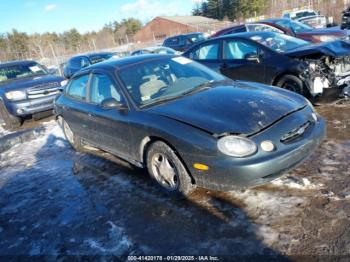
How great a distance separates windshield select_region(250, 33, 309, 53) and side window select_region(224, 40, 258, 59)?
20 centimetres

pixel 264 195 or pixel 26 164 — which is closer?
pixel 264 195

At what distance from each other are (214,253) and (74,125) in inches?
148

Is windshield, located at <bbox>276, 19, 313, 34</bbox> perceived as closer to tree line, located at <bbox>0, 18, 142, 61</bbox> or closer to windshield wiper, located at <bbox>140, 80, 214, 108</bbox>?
windshield wiper, located at <bbox>140, 80, 214, 108</bbox>

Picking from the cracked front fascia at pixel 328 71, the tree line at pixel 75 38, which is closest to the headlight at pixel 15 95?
the cracked front fascia at pixel 328 71

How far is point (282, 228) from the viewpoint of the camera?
312 centimetres

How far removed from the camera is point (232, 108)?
375cm

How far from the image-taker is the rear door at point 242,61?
6.86 m

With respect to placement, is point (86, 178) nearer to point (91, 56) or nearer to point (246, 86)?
point (246, 86)

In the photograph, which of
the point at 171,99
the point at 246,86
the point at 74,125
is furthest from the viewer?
the point at 74,125

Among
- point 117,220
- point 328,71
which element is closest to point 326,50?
point 328,71

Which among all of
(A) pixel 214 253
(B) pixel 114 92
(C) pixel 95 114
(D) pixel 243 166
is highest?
(B) pixel 114 92

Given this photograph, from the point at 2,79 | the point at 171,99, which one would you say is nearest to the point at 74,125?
the point at 171,99

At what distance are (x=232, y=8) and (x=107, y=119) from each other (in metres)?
64.1

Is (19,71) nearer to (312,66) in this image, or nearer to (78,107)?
(78,107)
